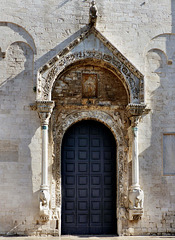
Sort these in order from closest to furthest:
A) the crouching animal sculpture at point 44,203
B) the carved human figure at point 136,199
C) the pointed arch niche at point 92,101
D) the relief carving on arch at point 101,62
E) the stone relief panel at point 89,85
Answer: the crouching animal sculpture at point 44,203
the carved human figure at point 136,199
the pointed arch niche at point 92,101
the relief carving on arch at point 101,62
the stone relief panel at point 89,85

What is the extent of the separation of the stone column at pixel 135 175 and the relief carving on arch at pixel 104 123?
0.38m

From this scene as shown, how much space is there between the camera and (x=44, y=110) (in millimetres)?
12711

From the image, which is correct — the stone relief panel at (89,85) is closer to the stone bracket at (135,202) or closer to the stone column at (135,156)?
the stone column at (135,156)

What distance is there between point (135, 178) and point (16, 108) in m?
4.40

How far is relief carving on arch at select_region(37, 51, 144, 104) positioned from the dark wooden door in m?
1.55

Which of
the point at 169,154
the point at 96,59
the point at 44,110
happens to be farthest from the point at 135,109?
the point at 44,110

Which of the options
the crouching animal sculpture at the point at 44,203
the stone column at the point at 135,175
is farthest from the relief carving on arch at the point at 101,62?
the crouching animal sculpture at the point at 44,203

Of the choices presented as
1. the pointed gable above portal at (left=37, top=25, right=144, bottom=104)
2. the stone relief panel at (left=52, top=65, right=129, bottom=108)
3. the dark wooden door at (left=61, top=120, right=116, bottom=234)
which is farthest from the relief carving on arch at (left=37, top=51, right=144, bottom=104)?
the dark wooden door at (left=61, top=120, right=116, bottom=234)

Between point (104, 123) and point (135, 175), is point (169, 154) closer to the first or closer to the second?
point (135, 175)

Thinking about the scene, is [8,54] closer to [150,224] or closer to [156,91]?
[156,91]

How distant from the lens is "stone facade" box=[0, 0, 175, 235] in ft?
41.9

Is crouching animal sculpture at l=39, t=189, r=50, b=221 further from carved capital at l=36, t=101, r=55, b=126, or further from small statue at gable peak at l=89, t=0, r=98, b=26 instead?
small statue at gable peak at l=89, t=0, r=98, b=26

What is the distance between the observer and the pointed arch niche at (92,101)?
1278 cm

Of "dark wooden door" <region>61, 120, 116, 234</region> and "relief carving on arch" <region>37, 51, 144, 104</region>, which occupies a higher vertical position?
"relief carving on arch" <region>37, 51, 144, 104</region>
